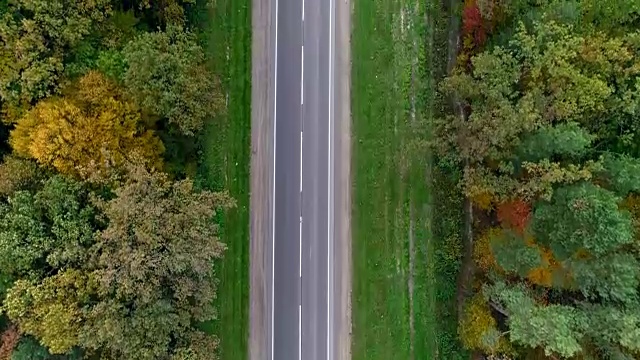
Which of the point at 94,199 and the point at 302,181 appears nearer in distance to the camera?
the point at 94,199

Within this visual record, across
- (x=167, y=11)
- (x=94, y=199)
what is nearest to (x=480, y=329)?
(x=94, y=199)

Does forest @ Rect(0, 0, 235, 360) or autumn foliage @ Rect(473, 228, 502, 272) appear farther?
autumn foliage @ Rect(473, 228, 502, 272)

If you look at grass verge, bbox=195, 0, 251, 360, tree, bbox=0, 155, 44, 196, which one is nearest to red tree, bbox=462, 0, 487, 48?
grass verge, bbox=195, 0, 251, 360

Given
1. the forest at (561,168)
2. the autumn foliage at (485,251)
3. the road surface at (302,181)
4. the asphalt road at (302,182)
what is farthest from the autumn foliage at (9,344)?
the autumn foliage at (485,251)

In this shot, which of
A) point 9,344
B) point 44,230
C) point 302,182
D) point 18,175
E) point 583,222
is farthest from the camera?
point 302,182

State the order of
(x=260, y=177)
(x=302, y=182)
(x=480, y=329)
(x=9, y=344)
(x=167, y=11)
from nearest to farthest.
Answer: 1. (x=9, y=344)
2. (x=167, y=11)
3. (x=480, y=329)
4. (x=260, y=177)
5. (x=302, y=182)

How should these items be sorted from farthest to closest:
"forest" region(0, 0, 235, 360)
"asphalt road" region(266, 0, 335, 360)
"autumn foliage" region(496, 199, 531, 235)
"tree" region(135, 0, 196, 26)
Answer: "asphalt road" region(266, 0, 335, 360) → "tree" region(135, 0, 196, 26) → "autumn foliage" region(496, 199, 531, 235) → "forest" region(0, 0, 235, 360)

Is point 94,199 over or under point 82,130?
under

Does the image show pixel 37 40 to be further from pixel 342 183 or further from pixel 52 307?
pixel 342 183

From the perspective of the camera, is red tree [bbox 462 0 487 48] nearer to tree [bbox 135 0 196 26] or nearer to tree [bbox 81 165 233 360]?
tree [bbox 135 0 196 26]
